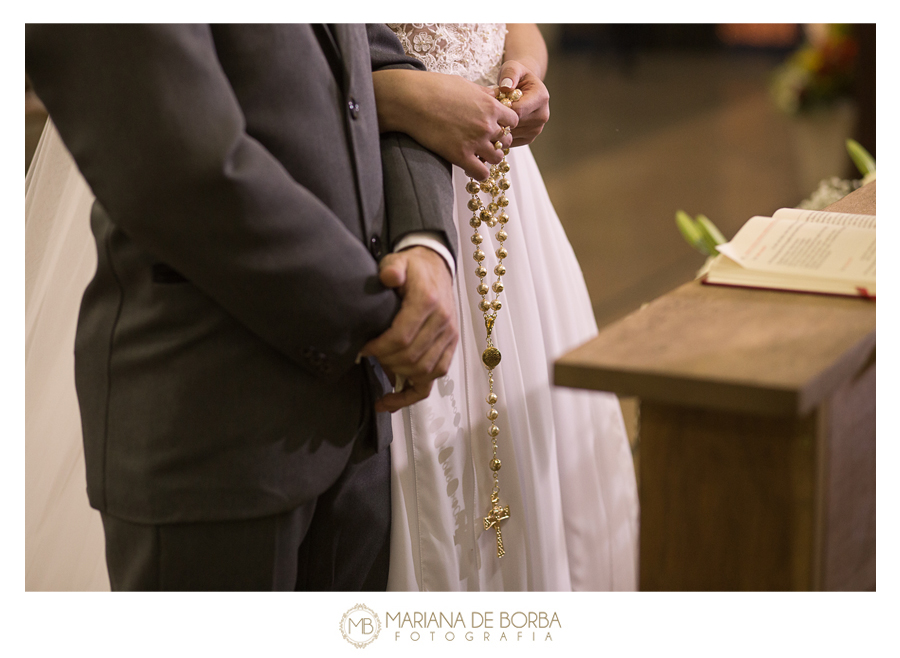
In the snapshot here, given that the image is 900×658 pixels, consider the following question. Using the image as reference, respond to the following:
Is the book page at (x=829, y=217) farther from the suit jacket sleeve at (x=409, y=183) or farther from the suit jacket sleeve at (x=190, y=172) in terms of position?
the suit jacket sleeve at (x=190, y=172)

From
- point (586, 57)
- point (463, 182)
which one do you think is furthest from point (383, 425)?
point (586, 57)

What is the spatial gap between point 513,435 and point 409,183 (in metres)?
0.44

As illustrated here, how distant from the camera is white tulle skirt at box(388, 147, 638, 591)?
114 centimetres

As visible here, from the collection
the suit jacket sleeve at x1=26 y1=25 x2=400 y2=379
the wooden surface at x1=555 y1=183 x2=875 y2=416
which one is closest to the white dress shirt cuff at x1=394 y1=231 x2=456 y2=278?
the suit jacket sleeve at x1=26 y1=25 x2=400 y2=379

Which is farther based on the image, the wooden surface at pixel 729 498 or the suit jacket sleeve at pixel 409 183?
the suit jacket sleeve at pixel 409 183

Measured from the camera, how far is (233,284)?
0.79m

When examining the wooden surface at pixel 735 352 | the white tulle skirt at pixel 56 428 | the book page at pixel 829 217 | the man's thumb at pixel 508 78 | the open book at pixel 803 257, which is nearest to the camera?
the wooden surface at pixel 735 352

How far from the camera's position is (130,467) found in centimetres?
85

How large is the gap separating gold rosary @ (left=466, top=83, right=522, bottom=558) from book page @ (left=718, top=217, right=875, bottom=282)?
0.30 metres

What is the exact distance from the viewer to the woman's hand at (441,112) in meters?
0.99
